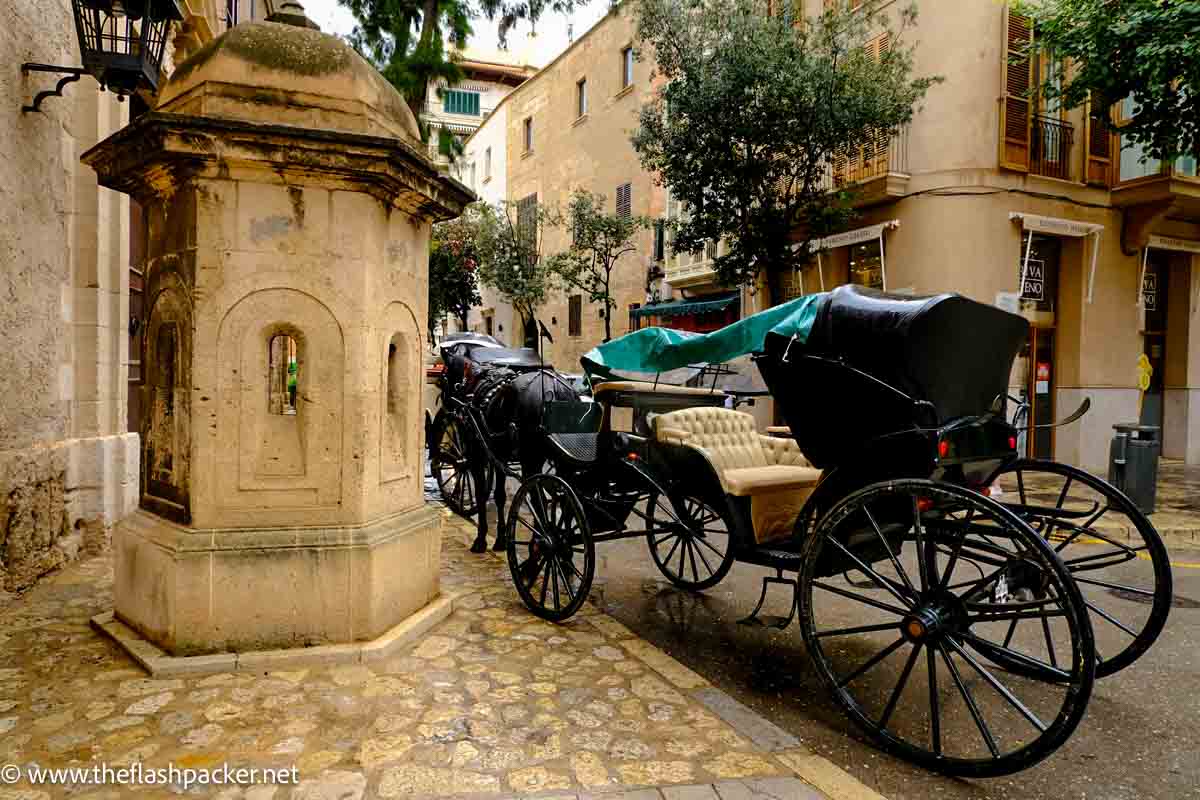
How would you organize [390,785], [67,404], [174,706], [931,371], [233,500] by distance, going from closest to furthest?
1. [390,785]
2. [174,706]
3. [931,371]
4. [233,500]
5. [67,404]

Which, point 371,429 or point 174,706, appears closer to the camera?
point 174,706

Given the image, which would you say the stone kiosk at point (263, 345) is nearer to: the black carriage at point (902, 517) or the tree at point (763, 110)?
the black carriage at point (902, 517)

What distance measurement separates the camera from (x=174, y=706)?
3.57 m

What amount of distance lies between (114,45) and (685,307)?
606 inches

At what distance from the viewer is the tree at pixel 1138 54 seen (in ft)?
31.7

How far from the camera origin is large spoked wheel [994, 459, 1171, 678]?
12.6 feet

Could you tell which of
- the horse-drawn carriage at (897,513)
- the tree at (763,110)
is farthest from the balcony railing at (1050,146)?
the horse-drawn carriage at (897,513)

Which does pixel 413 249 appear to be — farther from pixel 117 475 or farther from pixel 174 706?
pixel 117 475

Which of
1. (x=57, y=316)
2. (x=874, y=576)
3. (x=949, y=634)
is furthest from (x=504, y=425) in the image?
(x=949, y=634)

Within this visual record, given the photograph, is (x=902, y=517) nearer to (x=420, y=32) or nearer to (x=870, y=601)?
(x=870, y=601)

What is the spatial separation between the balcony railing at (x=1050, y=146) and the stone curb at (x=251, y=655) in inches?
542

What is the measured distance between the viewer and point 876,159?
14148 mm

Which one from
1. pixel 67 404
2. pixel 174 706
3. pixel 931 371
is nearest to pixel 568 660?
pixel 174 706

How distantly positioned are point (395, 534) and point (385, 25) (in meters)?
13.1
